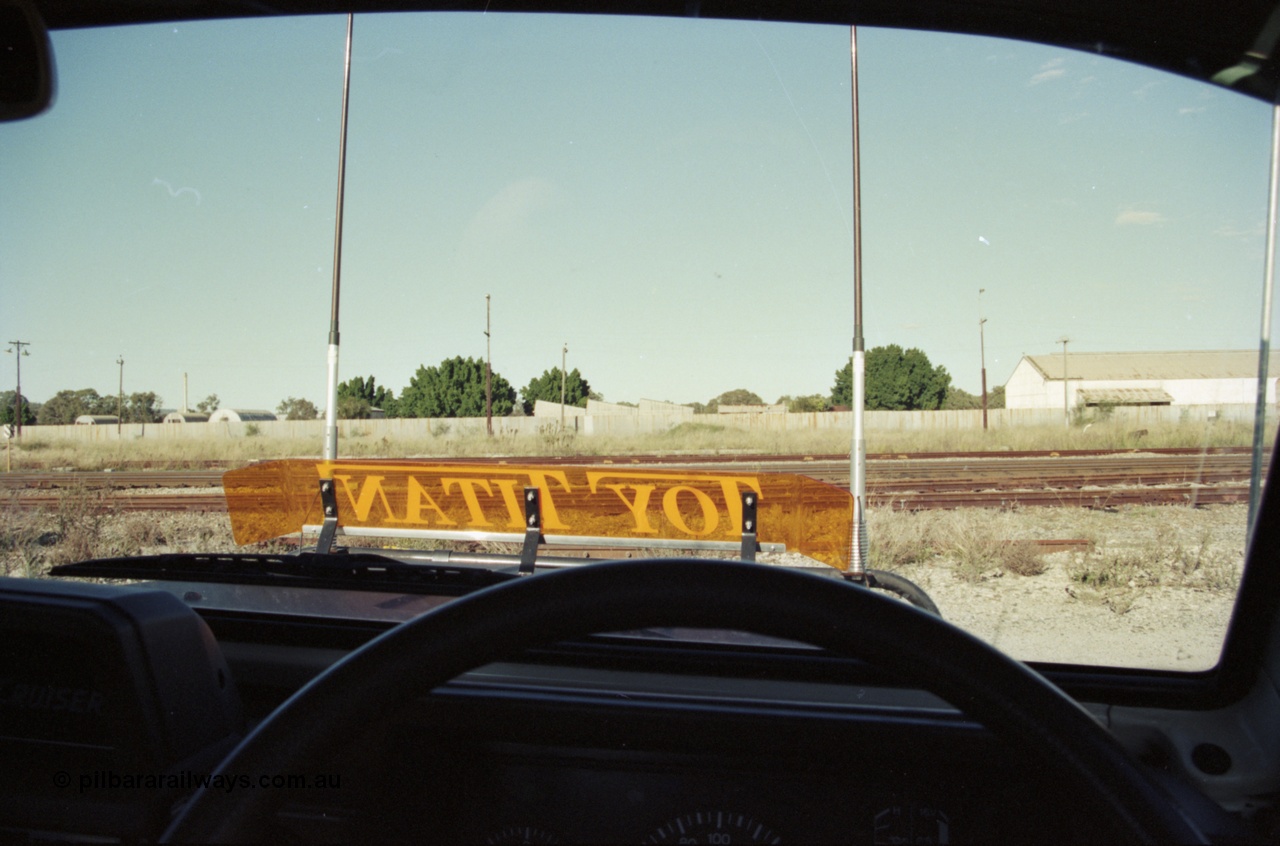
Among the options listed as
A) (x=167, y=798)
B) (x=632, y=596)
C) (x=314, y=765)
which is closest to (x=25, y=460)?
(x=167, y=798)

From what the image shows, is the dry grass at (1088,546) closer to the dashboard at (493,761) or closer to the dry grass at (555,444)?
the dry grass at (555,444)

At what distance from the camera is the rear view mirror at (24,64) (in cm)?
215

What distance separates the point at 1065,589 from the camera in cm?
382

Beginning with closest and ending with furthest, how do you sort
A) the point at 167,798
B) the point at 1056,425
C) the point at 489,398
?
the point at 167,798, the point at 489,398, the point at 1056,425

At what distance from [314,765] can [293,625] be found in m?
1.54

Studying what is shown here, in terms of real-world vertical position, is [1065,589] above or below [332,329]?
below

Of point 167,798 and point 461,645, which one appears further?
point 167,798

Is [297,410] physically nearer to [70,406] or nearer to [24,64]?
[70,406]

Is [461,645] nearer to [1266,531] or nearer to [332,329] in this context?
[1266,531]

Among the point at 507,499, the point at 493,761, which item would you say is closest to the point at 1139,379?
the point at 507,499

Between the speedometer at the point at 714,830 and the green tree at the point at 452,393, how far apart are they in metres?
2.99

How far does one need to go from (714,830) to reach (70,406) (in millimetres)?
3177

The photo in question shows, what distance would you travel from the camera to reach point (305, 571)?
2.76 metres

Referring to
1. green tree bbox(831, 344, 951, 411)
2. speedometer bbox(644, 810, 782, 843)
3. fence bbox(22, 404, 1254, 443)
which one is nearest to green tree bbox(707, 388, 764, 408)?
fence bbox(22, 404, 1254, 443)
